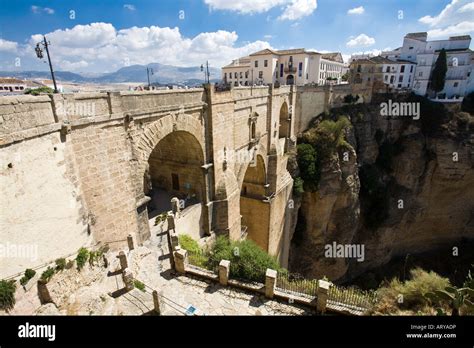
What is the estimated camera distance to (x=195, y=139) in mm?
11594

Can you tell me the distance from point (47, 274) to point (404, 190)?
33698mm

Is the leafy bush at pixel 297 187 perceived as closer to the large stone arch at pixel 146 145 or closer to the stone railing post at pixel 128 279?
the large stone arch at pixel 146 145

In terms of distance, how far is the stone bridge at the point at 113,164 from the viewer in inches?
219

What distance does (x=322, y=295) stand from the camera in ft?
22.3

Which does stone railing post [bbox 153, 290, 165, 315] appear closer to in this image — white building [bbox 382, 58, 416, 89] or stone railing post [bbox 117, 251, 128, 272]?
stone railing post [bbox 117, 251, 128, 272]

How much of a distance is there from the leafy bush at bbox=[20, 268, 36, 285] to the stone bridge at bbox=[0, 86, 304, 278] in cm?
17

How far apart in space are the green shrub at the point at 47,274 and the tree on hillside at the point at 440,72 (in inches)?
1868

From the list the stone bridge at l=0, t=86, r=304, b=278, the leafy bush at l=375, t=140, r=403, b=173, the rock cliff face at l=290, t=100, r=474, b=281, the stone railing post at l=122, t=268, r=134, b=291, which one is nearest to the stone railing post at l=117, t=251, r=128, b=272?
the stone railing post at l=122, t=268, r=134, b=291

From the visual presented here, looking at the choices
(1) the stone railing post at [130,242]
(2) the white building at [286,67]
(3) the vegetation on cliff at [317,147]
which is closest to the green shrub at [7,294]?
(1) the stone railing post at [130,242]

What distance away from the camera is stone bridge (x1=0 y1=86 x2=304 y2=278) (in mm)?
5570
